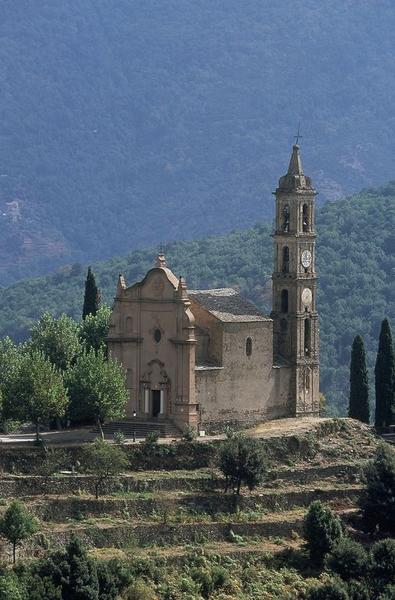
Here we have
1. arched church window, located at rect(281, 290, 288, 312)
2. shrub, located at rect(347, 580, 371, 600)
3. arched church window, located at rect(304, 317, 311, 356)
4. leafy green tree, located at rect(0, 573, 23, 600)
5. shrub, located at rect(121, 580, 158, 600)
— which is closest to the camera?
leafy green tree, located at rect(0, 573, 23, 600)

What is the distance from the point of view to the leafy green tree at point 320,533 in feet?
306

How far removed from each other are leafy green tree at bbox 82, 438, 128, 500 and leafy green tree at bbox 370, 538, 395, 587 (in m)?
10.9

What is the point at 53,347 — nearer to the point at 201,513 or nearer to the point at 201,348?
the point at 201,348

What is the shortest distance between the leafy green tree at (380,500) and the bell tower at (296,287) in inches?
508

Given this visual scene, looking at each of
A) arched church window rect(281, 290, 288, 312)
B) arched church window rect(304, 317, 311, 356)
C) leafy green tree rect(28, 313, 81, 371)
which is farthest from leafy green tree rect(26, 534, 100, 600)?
arched church window rect(281, 290, 288, 312)

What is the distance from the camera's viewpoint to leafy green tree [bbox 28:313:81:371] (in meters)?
108

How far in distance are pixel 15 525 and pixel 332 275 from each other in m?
87.0

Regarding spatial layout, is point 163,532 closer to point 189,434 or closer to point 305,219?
point 189,434

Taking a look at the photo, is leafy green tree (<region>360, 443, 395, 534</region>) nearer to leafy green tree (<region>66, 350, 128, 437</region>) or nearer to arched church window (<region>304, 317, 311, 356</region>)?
leafy green tree (<region>66, 350, 128, 437</region>)

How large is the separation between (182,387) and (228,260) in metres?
86.4

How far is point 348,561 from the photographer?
91.2 meters

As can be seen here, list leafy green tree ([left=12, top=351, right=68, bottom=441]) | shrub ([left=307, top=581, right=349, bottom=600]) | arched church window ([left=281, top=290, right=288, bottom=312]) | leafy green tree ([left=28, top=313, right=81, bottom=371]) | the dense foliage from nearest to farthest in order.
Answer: shrub ([left=307, top=581, right=349, bottom=600])
leafy green tree ([left=12, top=351, right=68, bottom=441])
the dense foliage
leafy green tree ([left=28, top=313, right=81, bottom=371])
arched church window ([left=281, top=290, right=288, bottom=312])

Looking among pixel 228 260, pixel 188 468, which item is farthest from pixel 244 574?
pixel 228 260

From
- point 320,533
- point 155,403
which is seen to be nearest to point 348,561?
point 320,533
